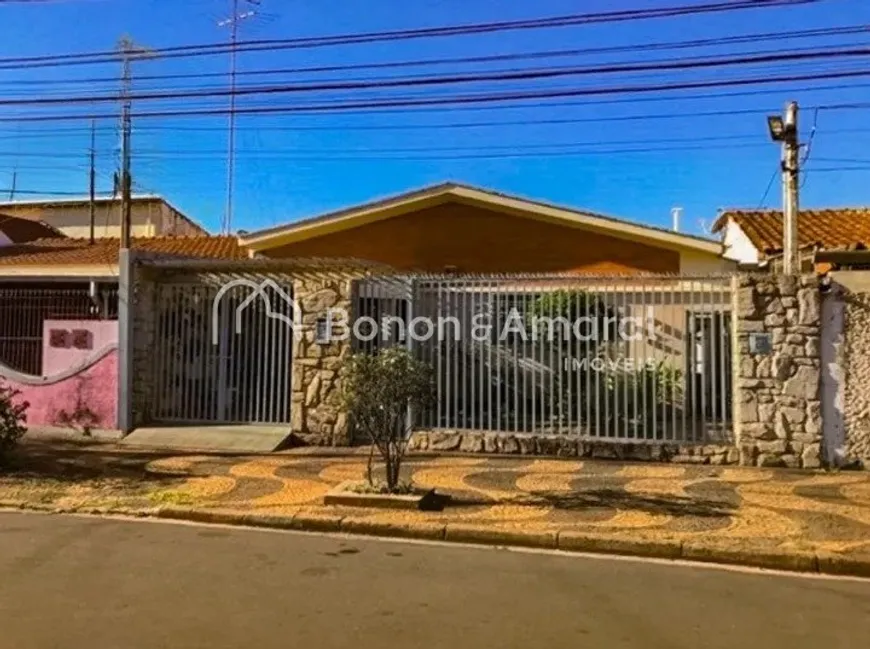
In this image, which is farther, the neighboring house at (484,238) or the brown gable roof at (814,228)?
the neighboring house at (484,238)

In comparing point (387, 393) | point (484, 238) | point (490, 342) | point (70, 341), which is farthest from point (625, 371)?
point (70, 341)

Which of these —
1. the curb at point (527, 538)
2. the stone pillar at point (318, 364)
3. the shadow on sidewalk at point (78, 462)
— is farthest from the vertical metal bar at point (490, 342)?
the shadow on sidewalk at point (78, 462)

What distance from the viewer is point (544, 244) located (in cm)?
1714

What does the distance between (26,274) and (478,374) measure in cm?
947

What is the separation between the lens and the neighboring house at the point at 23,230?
87.7 ft

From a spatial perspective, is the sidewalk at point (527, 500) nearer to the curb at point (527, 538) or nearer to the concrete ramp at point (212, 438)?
the curb at point (527, 538)

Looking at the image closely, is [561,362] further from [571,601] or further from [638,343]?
[571,601]

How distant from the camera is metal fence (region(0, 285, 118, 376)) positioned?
1325 cm

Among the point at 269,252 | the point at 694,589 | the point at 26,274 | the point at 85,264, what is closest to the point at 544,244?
the point at 269,252

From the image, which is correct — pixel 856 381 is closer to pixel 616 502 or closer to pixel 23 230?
pixel 616 502

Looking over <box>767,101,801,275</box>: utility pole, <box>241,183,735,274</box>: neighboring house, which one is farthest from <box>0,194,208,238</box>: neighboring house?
<box>767,101,801,275</box>: utility pole

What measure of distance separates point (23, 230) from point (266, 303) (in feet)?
64.5

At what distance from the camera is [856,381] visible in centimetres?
988

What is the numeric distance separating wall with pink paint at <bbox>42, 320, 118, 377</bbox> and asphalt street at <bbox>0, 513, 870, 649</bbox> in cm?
607
